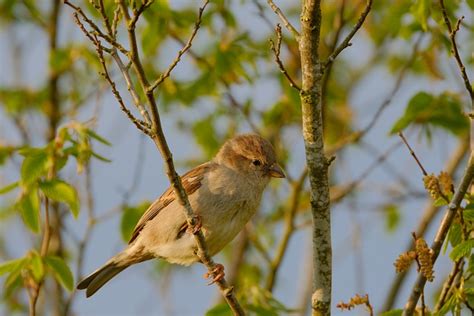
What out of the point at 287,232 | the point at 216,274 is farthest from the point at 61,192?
the point at 287,232

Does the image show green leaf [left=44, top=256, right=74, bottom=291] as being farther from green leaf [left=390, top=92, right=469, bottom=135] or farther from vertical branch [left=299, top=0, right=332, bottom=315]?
green leaf [left=390, top=92, right=469, bottom=135]

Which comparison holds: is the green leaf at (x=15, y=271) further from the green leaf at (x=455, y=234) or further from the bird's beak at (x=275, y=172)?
the green leaf at (x=455, y=234)

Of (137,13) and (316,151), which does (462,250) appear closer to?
(316,151)

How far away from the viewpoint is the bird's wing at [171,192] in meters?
5.47

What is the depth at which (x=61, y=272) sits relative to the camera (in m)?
4.98

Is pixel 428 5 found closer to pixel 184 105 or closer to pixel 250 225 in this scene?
pixel 184 105

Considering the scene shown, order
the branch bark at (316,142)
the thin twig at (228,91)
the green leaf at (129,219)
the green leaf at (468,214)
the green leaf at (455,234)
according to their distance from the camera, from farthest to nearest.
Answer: the thin twig at (228,91) < the green leaf at (129,219) < the green leaf at (455,234) < the green leaf at (468,214) < the branch bark at (316,142)

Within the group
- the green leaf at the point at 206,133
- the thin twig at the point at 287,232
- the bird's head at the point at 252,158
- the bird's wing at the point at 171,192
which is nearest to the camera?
the bird's wing at the point at 171,192

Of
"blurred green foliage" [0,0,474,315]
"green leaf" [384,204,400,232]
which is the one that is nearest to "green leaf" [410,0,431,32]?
"blurred green foliage" [0,0,474,315]

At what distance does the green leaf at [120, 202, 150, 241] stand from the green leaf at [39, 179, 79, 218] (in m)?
1.35

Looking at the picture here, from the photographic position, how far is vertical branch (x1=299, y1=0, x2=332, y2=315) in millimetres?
3877

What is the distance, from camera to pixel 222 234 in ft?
17.1

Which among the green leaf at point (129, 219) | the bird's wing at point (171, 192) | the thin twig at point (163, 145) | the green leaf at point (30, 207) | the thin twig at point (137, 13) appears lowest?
the thin twig at point (163, 145)

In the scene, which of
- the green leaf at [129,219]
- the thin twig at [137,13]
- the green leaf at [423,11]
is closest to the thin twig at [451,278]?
the green leaf at [423,11]
